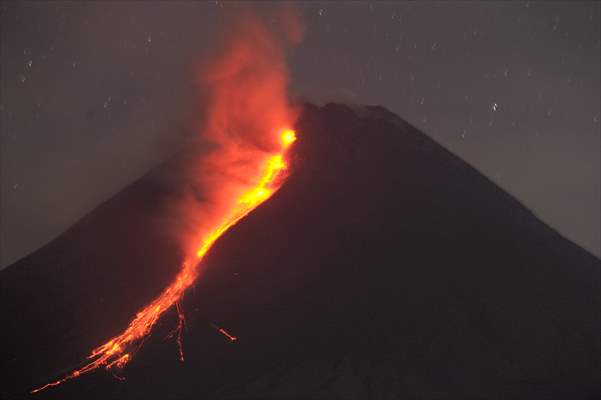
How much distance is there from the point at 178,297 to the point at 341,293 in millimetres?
5449

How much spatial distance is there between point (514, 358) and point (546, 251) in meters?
9.58

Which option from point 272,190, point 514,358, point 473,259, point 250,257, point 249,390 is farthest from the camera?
point 272,190

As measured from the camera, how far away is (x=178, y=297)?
88.5ft

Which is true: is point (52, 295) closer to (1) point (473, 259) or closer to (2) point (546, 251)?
(1) point (473, 259)

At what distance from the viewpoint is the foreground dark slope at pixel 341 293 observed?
2347cm

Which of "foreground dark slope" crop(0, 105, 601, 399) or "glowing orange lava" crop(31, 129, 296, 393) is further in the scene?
"glowing orange lava" crop(31, 129, 296, 393)

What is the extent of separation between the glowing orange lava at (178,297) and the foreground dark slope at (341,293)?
442 mm

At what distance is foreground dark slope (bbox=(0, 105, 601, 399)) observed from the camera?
23.5 metres

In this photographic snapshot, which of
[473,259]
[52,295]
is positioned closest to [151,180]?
[52,295]

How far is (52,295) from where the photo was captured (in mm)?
29062

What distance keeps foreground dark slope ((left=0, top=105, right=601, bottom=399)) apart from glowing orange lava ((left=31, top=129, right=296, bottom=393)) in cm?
44

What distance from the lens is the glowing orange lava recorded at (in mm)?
24359

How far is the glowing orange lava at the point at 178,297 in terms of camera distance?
79.9 ft

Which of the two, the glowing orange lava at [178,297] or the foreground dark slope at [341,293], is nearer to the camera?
the foreground dark slope at [341,293]
